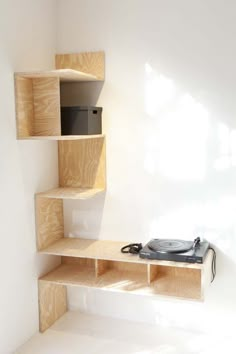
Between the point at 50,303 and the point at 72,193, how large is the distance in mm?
727

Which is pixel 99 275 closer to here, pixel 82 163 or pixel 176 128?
pixel 82 163

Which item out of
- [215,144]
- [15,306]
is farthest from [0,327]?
[215,144]

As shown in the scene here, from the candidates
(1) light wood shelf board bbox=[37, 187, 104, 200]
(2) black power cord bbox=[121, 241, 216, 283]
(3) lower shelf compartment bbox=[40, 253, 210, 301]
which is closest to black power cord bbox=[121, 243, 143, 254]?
(2) black power cord bbox=[121, 241, 216, 283]

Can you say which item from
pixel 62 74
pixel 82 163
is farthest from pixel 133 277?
pixel 62 74

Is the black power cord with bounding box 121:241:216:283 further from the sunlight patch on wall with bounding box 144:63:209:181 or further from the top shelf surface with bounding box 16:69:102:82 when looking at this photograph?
the top shelf surface with bounding box 16:69:102:82

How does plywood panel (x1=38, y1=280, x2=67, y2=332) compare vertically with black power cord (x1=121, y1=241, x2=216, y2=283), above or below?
below

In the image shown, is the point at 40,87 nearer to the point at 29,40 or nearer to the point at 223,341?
the point at 29,40

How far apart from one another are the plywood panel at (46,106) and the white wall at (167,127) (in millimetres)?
333

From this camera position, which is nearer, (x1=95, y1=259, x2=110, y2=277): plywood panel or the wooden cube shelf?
the wooden cube shelf

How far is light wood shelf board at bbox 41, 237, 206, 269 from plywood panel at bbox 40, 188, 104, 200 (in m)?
0.34

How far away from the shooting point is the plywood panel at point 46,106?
7.69ft

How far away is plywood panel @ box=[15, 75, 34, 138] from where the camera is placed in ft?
7.46

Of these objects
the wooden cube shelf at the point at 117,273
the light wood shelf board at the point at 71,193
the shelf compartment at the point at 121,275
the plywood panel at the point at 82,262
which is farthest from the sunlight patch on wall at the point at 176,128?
the plywood panel at the point at 82,262

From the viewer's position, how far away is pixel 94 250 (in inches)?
99.0
